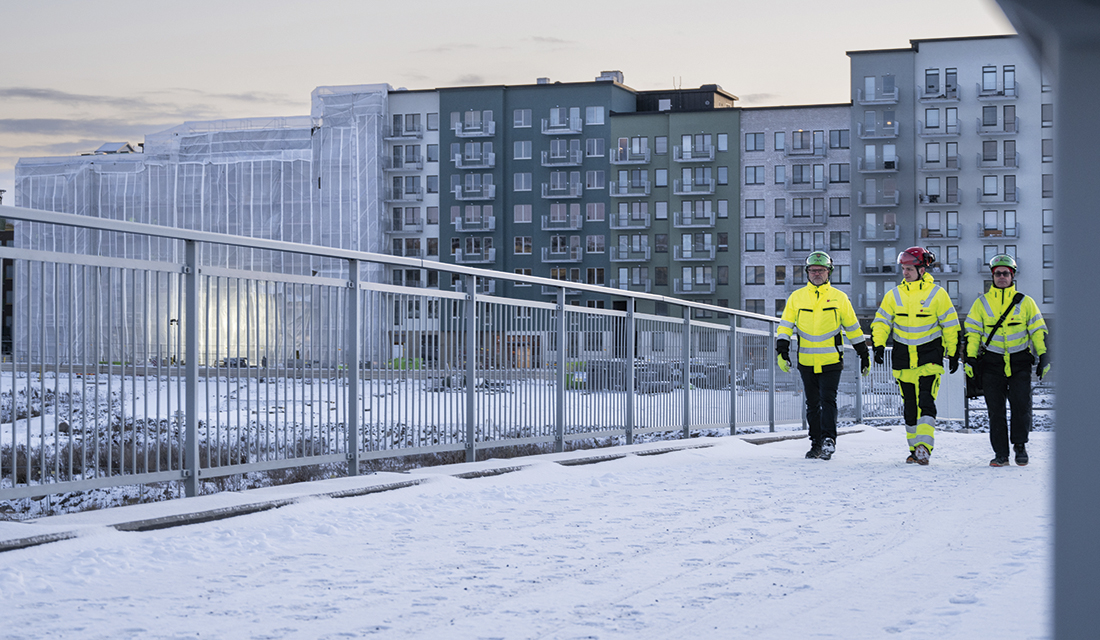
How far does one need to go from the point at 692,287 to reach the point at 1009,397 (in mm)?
84070

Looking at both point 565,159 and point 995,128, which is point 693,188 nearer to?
point 565,159

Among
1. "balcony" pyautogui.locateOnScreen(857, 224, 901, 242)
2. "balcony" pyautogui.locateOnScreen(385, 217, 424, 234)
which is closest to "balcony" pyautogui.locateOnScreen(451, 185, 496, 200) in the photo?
"balcony" pyautogui.locateOnScreen(385, 217, 424, 234)

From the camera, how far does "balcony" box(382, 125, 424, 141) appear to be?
99375 mm

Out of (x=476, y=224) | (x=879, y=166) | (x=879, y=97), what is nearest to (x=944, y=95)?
(x=879, y=97)

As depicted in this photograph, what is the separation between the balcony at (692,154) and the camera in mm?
95625

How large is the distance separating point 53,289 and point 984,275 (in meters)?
87.9

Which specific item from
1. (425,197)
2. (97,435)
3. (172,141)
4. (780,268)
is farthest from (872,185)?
(97,435)

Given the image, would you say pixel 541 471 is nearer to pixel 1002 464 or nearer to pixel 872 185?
pixel 1002 464

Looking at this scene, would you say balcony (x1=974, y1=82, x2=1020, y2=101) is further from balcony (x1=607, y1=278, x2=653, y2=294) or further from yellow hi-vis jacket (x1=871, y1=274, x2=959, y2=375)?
yellow hi-vis jacket (x1=871, y1=274, x2=959, y2=375)

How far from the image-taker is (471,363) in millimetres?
11094

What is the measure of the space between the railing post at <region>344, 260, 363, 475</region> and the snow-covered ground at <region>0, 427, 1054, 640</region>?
14.6 inches

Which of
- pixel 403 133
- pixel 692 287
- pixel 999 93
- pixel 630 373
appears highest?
pixel 999 93

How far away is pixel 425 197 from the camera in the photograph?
330 ft

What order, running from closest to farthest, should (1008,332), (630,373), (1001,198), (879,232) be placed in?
(1008,332) → (630,373) → (1001,198) → (879,232)
